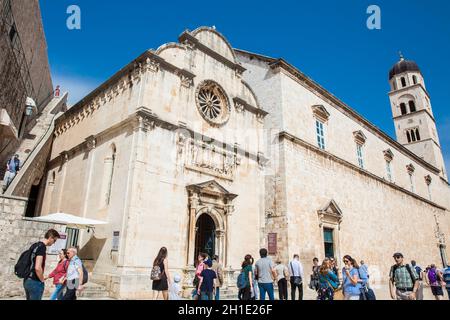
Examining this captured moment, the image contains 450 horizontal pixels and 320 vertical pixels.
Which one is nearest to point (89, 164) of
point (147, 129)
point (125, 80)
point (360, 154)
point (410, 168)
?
point (147, 129)

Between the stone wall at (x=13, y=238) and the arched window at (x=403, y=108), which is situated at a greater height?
the arched window at (x=403, y=108)

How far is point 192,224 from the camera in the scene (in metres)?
12.2

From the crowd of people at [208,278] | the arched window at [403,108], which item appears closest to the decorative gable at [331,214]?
the crowd of people at [208,278]

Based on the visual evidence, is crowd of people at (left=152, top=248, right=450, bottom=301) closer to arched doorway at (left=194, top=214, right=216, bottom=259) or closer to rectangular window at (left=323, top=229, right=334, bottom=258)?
arched doorway at (left=194, top=214, right=216, bottom=259)

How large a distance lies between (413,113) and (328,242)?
3395 centimetres

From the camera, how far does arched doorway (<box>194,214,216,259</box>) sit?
44.2 feet

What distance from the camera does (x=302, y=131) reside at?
1836cm

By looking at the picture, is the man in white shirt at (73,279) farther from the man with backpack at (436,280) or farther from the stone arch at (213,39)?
the stone arch at (213,39)

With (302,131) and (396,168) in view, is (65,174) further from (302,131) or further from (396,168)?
(396,168)

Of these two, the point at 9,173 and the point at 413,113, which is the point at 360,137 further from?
the point at 413,113

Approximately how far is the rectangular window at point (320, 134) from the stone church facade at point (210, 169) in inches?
5.8

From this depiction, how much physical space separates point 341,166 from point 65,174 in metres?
16.5

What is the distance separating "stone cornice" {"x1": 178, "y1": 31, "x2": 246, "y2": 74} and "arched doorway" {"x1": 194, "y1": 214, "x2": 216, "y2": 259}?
26.2 ft

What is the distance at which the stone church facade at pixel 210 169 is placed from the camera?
11.3 metres
